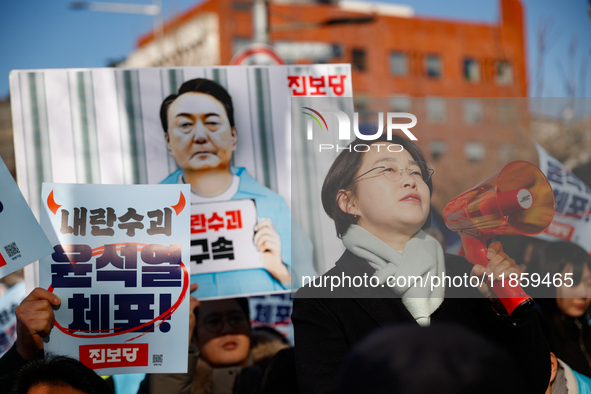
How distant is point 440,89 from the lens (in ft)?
118

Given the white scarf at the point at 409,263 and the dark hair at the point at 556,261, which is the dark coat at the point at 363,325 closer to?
the white scarf at the point at 409,263

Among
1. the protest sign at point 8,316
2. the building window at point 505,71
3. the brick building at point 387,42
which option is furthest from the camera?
the brick building at point 387,42

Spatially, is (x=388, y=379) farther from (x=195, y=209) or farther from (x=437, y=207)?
(x=195, y=209)

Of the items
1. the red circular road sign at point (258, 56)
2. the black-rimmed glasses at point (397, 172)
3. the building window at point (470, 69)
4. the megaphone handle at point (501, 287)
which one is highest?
the building window at point (470, 69)

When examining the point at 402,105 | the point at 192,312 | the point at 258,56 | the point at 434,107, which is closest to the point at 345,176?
the point at 402,105

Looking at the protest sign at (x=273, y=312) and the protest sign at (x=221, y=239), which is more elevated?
the protest sign at (x=221, y=239)

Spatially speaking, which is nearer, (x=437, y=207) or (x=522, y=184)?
(x=522, y=184)

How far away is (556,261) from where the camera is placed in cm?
223

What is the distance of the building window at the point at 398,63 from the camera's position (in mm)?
35438

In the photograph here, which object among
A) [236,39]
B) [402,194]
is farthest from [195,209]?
[236,39]

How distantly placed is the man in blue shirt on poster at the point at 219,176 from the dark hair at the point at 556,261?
1.08 metres

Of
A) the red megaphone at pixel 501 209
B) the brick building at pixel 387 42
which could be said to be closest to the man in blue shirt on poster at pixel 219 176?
the red megaphone at pixel 501 209

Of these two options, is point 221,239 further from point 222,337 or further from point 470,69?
point 470,69

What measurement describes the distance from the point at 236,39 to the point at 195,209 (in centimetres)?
2925
